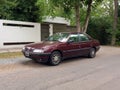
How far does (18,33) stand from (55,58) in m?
7.09

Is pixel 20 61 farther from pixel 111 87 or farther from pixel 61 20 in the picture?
pixel 61 20

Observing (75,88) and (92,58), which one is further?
(92,58)

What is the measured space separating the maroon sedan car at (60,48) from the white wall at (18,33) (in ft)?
17.2

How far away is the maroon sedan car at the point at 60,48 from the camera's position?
28.4 feet

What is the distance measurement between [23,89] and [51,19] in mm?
14384

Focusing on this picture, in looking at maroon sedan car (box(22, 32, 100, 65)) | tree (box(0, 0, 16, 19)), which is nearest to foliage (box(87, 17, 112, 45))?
tree (box(0, 0, 16, 19))

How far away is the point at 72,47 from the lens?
9.94 metres

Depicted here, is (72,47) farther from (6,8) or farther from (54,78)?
(6,8)

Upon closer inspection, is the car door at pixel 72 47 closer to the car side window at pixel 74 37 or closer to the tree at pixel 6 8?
the car side window at pixel 74 37

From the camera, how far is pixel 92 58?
11.4 metres

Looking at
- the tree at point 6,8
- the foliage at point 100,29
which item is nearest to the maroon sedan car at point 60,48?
the tree at point 6,8

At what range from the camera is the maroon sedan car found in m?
8.67

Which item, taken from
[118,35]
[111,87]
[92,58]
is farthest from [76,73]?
[118,35]

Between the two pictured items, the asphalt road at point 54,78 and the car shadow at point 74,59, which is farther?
the car shadow at point 74,59
